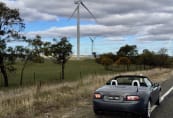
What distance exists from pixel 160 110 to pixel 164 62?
8247 cm

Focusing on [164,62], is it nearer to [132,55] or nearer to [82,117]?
[132,55]

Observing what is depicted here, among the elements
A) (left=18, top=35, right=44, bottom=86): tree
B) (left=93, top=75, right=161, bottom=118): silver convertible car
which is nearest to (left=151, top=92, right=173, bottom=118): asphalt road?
(left=93, top=75, right=161, bottom=118): silver convertible car

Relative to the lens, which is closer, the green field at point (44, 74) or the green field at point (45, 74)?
the green field at point (45, 74)

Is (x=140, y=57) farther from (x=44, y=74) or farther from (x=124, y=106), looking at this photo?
(x=124, y=106)

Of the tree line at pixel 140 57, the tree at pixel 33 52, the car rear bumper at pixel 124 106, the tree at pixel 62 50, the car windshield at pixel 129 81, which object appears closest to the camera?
the car rear bumper at pixel 124 106

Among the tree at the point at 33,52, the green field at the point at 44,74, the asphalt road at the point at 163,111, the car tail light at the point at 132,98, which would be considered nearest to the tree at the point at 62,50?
the green field at the point at 44,74

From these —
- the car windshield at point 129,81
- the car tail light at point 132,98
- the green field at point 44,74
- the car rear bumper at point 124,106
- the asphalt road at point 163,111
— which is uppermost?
the car windshield at point 129,81

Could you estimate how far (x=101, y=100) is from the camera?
33.9ft

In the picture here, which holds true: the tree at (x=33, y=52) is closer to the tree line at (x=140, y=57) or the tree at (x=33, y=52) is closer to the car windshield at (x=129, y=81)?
the car windshield at (x=129, y=81)

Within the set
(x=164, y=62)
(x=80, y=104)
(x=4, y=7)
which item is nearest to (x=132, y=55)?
(x=164, y=62)

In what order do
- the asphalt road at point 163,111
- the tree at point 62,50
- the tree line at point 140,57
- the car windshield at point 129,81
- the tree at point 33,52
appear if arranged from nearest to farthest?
the asphalt road at point 163,111 < the car windshield at point 129,81 < the tree at point 33,52 < the tree at point 62,50 < the tree line at point 140,57

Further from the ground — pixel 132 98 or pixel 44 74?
pixel 132 98

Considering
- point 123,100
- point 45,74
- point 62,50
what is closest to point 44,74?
point 45,74

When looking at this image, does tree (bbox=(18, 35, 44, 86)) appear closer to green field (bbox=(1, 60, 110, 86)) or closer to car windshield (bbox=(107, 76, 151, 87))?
green field (bbox=(1, 60, 110, 86))
